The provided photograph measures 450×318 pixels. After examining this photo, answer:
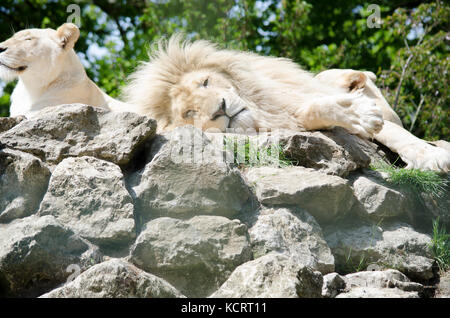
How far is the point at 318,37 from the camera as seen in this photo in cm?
923

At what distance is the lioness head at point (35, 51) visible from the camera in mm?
4215

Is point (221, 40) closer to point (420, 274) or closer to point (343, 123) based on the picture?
point (343, 123)

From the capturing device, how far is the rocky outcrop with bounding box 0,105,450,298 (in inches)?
105

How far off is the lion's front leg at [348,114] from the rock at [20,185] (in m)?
1.86

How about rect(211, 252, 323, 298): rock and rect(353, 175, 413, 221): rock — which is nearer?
rect(211, 252, 323, 298): rock

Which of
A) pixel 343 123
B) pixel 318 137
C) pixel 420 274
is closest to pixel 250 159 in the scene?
pixel 318 137

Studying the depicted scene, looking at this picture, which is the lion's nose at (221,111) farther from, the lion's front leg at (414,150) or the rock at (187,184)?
the lion's front leg at (414,150)

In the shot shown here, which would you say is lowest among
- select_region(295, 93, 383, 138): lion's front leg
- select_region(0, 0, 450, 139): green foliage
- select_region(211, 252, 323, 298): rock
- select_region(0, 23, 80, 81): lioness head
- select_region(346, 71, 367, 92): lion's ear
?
select_region(0, 0, 450, 139): green foliage

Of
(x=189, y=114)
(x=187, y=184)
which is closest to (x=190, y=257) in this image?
(x=187, y=184)

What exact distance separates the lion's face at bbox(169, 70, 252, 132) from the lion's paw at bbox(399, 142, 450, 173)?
1.13 metres

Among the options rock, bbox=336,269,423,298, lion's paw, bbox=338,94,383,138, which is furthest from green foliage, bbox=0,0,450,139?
rock, bbox=336,269,423,298

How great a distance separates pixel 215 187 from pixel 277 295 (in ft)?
2.66

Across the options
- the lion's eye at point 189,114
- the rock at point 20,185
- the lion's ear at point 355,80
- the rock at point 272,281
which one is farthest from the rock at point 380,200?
the rock at point 20,185

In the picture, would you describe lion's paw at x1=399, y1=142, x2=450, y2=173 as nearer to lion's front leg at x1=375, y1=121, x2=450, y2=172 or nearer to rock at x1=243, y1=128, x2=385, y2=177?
lion's front leg at x1=375, y1=121, x2=450, y2=172
